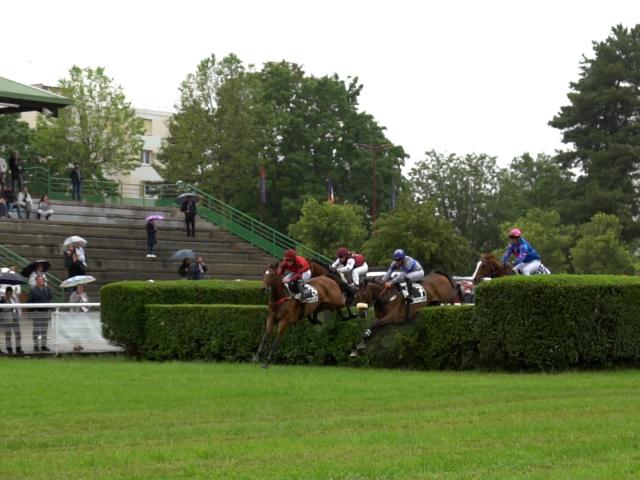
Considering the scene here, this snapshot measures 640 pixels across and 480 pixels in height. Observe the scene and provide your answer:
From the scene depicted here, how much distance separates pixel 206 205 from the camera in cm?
5469

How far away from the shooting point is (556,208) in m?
84.7

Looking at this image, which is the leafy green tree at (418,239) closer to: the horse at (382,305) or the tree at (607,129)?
the tree at (607,129)

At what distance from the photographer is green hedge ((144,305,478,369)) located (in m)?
22.2

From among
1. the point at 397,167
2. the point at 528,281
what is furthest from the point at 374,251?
the point at 528,281

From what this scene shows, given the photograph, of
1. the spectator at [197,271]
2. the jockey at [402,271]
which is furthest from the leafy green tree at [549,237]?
the jockey at [402,271]

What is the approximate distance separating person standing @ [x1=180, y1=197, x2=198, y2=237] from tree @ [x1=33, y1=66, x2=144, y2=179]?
2822cm

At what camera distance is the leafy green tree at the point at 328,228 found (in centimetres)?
6588

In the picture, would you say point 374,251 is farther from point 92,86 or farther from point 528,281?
point 528,281

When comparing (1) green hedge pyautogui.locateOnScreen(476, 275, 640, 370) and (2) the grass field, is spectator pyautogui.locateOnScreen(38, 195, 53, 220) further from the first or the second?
(1) green hedge pyautogui.locateOnScreen(476, 275, 640, 370)

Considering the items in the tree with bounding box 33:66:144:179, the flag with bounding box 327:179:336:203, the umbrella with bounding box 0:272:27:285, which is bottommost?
the umbrella with bounding box 0:272:27:285

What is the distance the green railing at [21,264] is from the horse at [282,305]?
519 inches

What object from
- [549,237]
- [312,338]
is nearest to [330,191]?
[549,237]

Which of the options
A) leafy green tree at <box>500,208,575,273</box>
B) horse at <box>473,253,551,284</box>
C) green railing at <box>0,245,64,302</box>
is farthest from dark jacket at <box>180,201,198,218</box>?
leafy green tree at <box>500,208,575,273</box>

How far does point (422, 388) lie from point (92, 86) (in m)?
64.3
